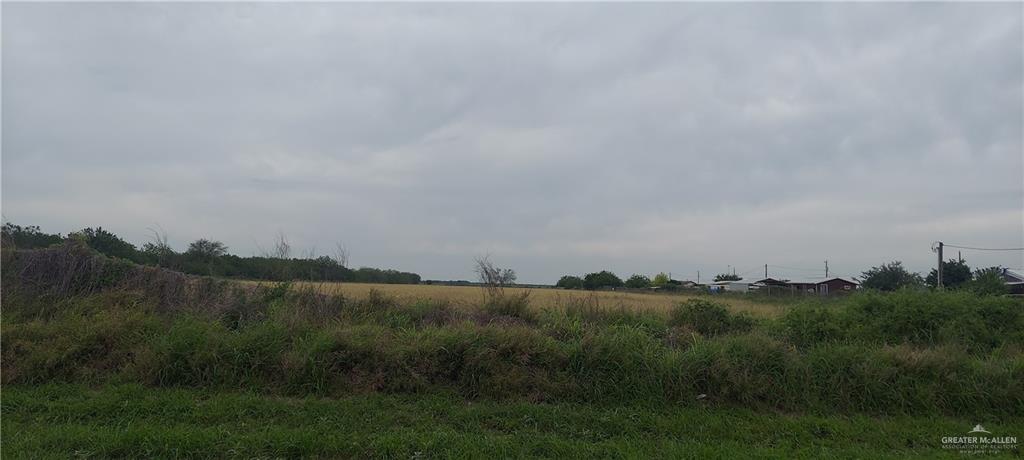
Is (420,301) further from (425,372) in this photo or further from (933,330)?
(933,330)

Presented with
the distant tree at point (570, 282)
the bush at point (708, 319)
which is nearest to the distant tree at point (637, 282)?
the distant tree at point (570, 282)

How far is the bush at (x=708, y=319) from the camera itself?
10.6 meters

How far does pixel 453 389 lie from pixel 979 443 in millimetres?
6254

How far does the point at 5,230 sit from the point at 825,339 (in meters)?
18.1

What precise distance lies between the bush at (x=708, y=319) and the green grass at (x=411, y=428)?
4.43 meters

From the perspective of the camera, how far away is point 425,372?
6.86m

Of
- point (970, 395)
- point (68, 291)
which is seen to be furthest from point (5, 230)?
point (970, 395)

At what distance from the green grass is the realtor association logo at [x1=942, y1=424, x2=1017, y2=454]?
0.10 m

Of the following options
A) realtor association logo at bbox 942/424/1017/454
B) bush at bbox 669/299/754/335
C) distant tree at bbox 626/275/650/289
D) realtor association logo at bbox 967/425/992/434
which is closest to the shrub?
bush at bbox 669/299/754/335

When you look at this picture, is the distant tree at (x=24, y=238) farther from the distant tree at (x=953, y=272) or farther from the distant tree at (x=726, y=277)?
the distant tree at (x=726, y=277)

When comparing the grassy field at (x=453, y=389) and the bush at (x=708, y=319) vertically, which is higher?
the bush at (x=708, y=319)

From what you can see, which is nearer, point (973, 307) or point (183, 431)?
point (183, 431)

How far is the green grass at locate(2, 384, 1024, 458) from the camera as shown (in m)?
4.79

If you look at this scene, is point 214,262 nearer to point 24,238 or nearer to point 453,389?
point 24,238
